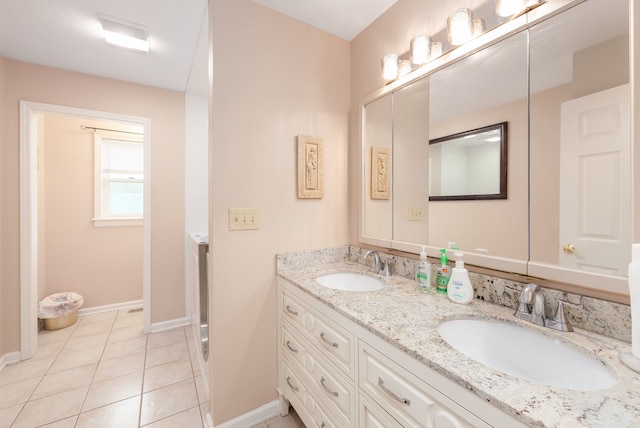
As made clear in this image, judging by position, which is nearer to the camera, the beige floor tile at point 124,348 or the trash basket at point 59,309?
the beige floor tile at point 124,348

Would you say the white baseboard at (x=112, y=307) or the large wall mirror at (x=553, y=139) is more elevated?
the large wall mirror at (x=553, y=139)

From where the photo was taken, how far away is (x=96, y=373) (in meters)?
1.93

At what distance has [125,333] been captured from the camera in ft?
8.32

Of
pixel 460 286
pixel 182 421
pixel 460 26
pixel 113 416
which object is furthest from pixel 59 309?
pixel 460 26

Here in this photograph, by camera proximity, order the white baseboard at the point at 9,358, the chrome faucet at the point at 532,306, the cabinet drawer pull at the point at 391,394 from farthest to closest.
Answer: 1. the white baseboard at the point at 9,358
2. the chrome faucet at the point at 532,306
3. the cabinet drawer pull at the point at 391,394

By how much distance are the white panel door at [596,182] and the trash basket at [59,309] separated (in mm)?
3865

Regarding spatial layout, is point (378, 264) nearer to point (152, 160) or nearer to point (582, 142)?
point (582, 142)

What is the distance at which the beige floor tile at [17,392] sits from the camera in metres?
1.64

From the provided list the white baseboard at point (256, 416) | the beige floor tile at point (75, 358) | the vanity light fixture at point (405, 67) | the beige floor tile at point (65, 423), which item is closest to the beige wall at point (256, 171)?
the white baseboard at point (256, 416)

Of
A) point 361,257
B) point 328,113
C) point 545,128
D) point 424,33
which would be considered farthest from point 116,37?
point 545,128

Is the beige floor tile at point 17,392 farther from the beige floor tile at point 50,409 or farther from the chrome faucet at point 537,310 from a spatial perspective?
the chrome faucet at point 537,310

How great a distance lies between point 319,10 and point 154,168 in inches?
81.9

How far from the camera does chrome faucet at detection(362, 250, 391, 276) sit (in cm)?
149

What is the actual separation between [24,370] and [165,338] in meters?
0.92
